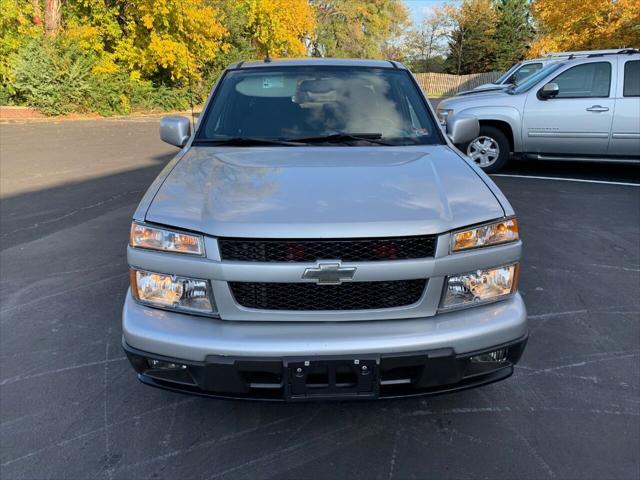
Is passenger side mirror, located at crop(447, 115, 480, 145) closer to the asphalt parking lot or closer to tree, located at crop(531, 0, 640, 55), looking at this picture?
the asphalt parking lot

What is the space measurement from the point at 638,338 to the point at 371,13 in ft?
166

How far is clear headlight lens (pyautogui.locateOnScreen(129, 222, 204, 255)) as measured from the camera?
225 cm

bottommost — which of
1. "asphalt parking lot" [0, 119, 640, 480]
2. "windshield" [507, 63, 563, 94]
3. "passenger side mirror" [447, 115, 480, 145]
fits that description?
"asphalt parking lot" [0, 119, 640, 480]

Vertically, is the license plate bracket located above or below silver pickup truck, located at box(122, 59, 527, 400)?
below

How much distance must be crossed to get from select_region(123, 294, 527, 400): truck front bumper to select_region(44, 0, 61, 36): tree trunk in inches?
891

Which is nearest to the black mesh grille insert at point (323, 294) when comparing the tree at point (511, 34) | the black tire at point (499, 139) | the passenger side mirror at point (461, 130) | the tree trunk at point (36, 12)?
the passenger side mirror at point (461, 130)

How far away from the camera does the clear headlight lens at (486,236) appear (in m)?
2.28

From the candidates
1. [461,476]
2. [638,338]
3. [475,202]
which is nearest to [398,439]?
[461,476]

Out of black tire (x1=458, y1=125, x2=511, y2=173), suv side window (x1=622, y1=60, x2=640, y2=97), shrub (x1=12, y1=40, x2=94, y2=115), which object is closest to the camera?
suv side window (x1=622, y1=60, x2=640, y2=97)

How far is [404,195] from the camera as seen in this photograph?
2.42 metres

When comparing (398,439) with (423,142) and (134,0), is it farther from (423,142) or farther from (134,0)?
(134,0)

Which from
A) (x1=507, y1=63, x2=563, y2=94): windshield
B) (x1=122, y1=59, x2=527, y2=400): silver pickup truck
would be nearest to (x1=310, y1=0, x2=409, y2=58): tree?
(x1=507, y1=63, x2=563, y2=94): windshield

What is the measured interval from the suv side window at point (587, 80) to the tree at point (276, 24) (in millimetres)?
22841

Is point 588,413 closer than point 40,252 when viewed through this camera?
Yes
